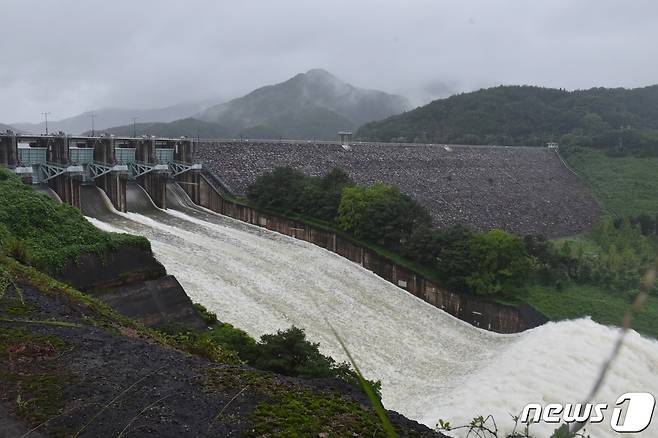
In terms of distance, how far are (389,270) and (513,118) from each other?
5562 cm

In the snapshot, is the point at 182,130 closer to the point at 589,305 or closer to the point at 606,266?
the point at 606,266

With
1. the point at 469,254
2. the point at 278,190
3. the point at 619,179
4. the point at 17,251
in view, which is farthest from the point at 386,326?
the point at 619,179

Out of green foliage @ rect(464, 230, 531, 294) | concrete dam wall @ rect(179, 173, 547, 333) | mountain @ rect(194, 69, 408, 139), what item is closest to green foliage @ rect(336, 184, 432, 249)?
concrete dam wall @ rect(179, 173, 547, 333)

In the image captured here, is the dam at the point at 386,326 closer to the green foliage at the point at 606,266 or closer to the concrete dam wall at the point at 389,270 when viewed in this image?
the concrete dam wall at the point at 389,270

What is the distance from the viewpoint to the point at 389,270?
20.8 metres

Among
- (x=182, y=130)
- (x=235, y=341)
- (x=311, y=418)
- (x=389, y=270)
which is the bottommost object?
(x=389, y=270)

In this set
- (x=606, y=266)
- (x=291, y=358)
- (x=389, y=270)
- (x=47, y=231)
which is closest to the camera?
(x=291, y=358)

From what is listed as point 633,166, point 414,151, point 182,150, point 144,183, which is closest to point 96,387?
point 144,183

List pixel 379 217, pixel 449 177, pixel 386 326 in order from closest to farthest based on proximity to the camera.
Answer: pixel 386 326, pixel 379 217, pixel 449 177

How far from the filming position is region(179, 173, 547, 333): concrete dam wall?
18.3m

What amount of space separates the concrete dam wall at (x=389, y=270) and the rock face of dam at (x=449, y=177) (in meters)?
1.24

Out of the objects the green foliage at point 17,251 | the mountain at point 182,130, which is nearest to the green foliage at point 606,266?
the green foliage at point 17,251

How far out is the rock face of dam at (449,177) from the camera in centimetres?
2795

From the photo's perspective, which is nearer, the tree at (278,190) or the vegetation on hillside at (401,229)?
the vegetation on hillside at (401,229)
